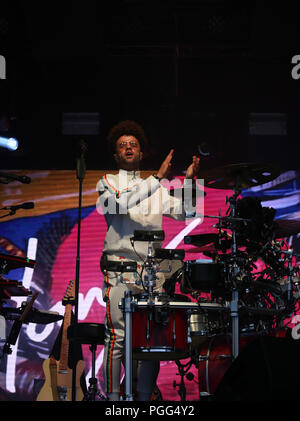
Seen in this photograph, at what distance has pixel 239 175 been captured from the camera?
13.9 ft

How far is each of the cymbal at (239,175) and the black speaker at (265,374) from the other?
2.13 metres

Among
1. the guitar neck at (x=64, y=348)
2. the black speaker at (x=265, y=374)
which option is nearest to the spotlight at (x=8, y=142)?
the guitar neck at (x=64, y=348)

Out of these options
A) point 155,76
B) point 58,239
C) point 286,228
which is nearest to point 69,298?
point 58,239

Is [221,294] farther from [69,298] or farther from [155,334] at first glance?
[69,298]

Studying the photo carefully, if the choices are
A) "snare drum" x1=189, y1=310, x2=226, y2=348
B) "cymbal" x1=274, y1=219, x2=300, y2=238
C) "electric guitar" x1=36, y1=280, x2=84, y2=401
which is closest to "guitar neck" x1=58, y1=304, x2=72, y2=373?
"electric guitar" x1=36, y1=280, x2=84, y2=401

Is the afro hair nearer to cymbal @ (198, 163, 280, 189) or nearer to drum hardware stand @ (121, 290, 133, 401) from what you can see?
cymbal @ (198, 163, 280, 189)

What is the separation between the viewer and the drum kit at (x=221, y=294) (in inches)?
145

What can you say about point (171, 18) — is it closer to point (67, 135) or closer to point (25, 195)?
point (67, 135)

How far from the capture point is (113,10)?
5.29m

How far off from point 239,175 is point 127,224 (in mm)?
904

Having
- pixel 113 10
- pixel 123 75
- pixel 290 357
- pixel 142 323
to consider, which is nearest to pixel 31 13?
pixel 113 10

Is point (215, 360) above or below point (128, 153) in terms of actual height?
below

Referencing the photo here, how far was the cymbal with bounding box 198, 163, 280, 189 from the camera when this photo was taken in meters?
4.12

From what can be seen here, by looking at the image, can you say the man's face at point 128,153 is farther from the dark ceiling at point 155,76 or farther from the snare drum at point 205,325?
the dark ceiling at point 155,76
